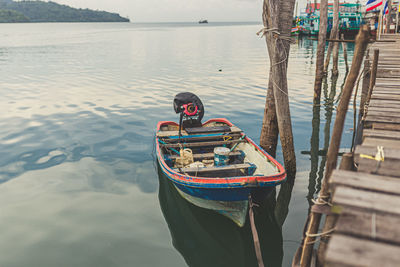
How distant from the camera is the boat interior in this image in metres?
7.11

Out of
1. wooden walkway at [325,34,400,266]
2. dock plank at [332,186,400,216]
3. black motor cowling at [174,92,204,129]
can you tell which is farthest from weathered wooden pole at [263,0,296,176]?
dock plank at [332,186,400,216]

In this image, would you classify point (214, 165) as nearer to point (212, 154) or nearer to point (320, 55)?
point (212, 154)

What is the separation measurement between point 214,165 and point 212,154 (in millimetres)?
523

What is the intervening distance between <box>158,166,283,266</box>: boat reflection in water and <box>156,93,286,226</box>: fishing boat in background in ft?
1.02

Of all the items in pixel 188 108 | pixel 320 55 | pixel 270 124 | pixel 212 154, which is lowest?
pixel 212 154

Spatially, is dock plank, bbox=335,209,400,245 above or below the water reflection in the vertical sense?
above

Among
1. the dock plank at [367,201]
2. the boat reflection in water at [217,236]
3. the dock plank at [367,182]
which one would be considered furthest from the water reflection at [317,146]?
the dock plank at [367,201]

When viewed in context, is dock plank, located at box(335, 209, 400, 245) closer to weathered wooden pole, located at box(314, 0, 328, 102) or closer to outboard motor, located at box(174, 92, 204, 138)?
outboard motor, located at box(174, 92, 204, 138)

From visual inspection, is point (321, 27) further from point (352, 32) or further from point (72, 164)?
point (352, 32)

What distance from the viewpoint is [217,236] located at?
6406mm

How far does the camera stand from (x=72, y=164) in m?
9.52

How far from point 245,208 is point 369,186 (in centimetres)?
358

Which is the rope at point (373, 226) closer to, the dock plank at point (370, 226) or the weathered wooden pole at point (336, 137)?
the dock plank at point (370, 226)

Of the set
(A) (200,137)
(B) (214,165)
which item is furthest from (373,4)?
(B) (214,165)
